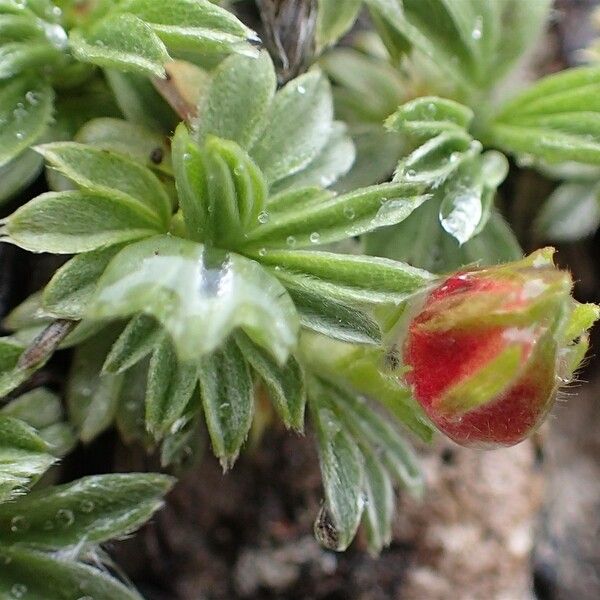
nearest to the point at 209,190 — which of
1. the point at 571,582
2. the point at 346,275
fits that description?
the point at 346,275

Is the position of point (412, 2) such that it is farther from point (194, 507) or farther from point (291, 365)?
point (194, 507)

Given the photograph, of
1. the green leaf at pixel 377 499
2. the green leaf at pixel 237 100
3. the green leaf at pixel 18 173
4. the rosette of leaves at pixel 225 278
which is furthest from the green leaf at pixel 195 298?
the green leaf at pixel 377 499

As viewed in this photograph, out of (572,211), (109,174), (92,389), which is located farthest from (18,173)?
(572,211)

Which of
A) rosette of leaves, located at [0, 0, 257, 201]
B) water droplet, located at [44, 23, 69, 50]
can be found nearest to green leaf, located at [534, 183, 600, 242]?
rosette of leaves, located at [0, 0, 257, 201]

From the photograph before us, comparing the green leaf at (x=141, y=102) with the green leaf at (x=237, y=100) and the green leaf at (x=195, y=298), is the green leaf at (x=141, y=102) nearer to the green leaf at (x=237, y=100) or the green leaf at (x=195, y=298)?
the green leaf at (x=237, y=100)

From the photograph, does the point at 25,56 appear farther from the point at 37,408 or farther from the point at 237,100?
the point at 37,408

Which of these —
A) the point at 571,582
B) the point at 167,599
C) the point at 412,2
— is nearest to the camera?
the point at 412,2

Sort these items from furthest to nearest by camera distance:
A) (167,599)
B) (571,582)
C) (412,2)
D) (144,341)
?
(571,582), (167,599), (412,2), (144,341)
